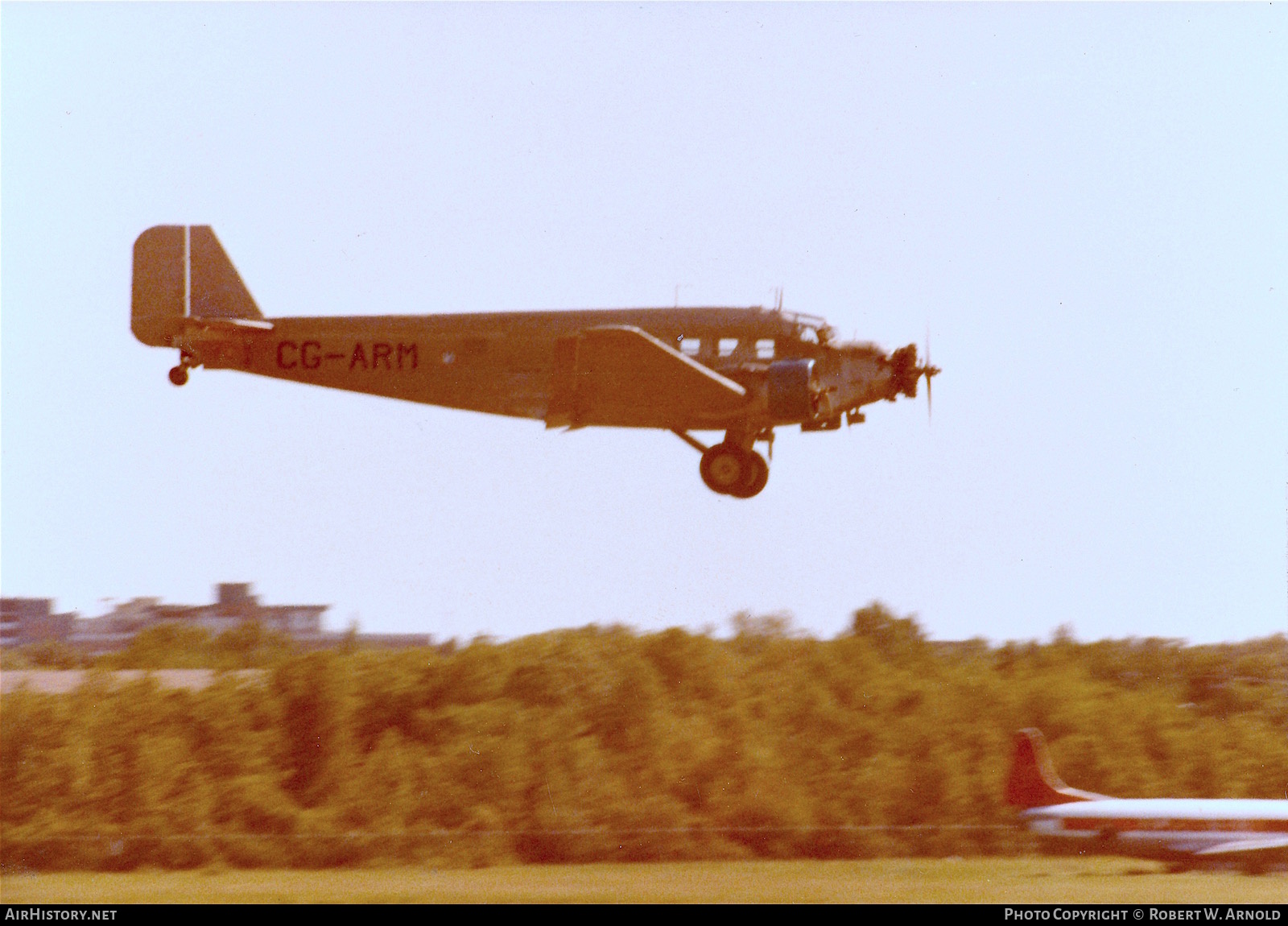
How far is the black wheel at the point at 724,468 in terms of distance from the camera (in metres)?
23.6

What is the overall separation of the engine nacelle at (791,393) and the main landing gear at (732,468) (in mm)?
1156

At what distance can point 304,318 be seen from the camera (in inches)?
967

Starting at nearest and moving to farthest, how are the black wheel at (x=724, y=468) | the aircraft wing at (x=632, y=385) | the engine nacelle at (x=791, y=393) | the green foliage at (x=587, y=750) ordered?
the engine nacelle at (x=791, y=393) < the aircraft wing at (x=632, y=385) < the black wheel at (x=724, y=468) < the green foliage at (x=587, y=750)

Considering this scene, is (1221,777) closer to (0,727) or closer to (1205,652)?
(1205,652)

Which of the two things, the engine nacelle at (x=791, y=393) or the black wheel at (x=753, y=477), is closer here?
the engine nacelle at (x=791, y=393)

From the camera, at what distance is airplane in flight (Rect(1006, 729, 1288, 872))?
22.7 meters

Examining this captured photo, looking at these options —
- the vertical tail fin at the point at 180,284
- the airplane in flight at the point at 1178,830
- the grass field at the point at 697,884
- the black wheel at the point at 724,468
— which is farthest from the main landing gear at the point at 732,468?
the vertical tail fin at the point at 180,284

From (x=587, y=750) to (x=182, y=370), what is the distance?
392 inches

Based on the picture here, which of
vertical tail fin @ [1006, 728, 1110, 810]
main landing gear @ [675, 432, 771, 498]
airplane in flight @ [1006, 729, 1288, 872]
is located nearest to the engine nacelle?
main landing gear @ [675, 432, 771, 498]

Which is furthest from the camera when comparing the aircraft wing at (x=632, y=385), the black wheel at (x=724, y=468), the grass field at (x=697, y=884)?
the black wheel at (x=724, y=468)

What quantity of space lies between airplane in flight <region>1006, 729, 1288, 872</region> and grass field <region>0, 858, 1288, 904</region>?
0.28m

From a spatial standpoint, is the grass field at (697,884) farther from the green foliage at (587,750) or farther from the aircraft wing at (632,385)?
the aircraft wing at (632,385)

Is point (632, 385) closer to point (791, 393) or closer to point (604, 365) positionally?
point (604, 365)

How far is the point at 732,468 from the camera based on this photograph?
77.7 feet
